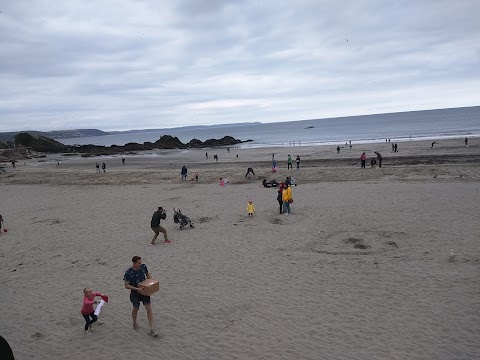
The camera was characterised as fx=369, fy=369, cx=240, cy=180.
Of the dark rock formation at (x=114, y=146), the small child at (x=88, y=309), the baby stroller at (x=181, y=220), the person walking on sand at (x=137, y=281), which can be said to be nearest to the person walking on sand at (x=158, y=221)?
the baby stroller at (x=181, y=220)

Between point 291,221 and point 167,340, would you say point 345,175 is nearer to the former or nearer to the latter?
point 291,221

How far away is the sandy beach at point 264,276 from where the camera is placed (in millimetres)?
6480

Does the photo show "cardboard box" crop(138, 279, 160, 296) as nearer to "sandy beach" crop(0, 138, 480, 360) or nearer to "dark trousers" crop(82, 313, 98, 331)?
"sandy beach" crop(0, 138, 480, 360)

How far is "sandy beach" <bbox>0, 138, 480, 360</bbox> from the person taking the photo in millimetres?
6480

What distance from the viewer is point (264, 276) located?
930 cm

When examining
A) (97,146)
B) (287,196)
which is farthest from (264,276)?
(97,146)

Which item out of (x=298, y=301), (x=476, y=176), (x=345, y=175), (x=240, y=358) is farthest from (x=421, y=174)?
(x=240, y=358)

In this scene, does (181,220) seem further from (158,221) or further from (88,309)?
(88,309)

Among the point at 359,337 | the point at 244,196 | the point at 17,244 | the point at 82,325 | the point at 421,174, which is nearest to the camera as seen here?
the point at 359,337

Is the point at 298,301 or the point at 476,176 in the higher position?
the point at 476,176

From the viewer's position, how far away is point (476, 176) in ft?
69.7

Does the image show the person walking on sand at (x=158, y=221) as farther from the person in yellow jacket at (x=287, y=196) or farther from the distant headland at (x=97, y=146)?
the distant headland at (x=97, y=146)

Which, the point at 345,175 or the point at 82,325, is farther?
the point at 345,175

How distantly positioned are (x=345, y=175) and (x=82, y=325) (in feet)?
68.4
